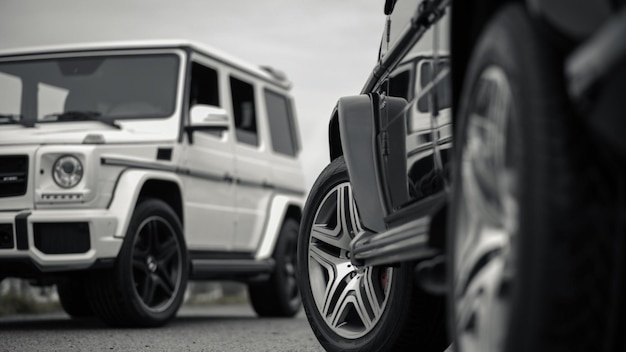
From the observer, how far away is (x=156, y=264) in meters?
7.45

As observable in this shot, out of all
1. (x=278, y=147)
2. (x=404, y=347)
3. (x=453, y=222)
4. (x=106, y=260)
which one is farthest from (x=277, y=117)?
(x=453, y=222)

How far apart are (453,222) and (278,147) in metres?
7.82

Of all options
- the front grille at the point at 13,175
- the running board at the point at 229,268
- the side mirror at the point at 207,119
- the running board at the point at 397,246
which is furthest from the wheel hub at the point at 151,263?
the running board at the point at 397,246

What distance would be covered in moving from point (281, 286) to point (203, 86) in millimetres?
2085

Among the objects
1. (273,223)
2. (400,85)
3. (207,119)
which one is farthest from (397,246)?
(273,223)

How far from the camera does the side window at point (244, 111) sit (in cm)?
935

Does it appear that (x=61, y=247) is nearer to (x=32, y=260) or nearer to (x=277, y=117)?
(x=32, y=260)

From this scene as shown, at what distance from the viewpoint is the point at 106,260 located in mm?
6824

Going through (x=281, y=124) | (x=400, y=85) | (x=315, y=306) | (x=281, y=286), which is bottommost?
(x=281, y=286)

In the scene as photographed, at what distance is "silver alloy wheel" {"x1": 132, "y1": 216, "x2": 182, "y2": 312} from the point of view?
23.8ft

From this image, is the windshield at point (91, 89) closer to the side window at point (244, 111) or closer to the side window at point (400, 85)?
the side window at point (244, 111)

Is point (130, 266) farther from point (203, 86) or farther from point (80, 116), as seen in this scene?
point (203, 86)

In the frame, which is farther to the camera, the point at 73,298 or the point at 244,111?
the point at 244,111

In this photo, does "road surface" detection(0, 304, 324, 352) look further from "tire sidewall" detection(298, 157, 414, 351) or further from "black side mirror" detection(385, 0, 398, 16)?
"black side mirror" detection(385, 0, 398, 16)
